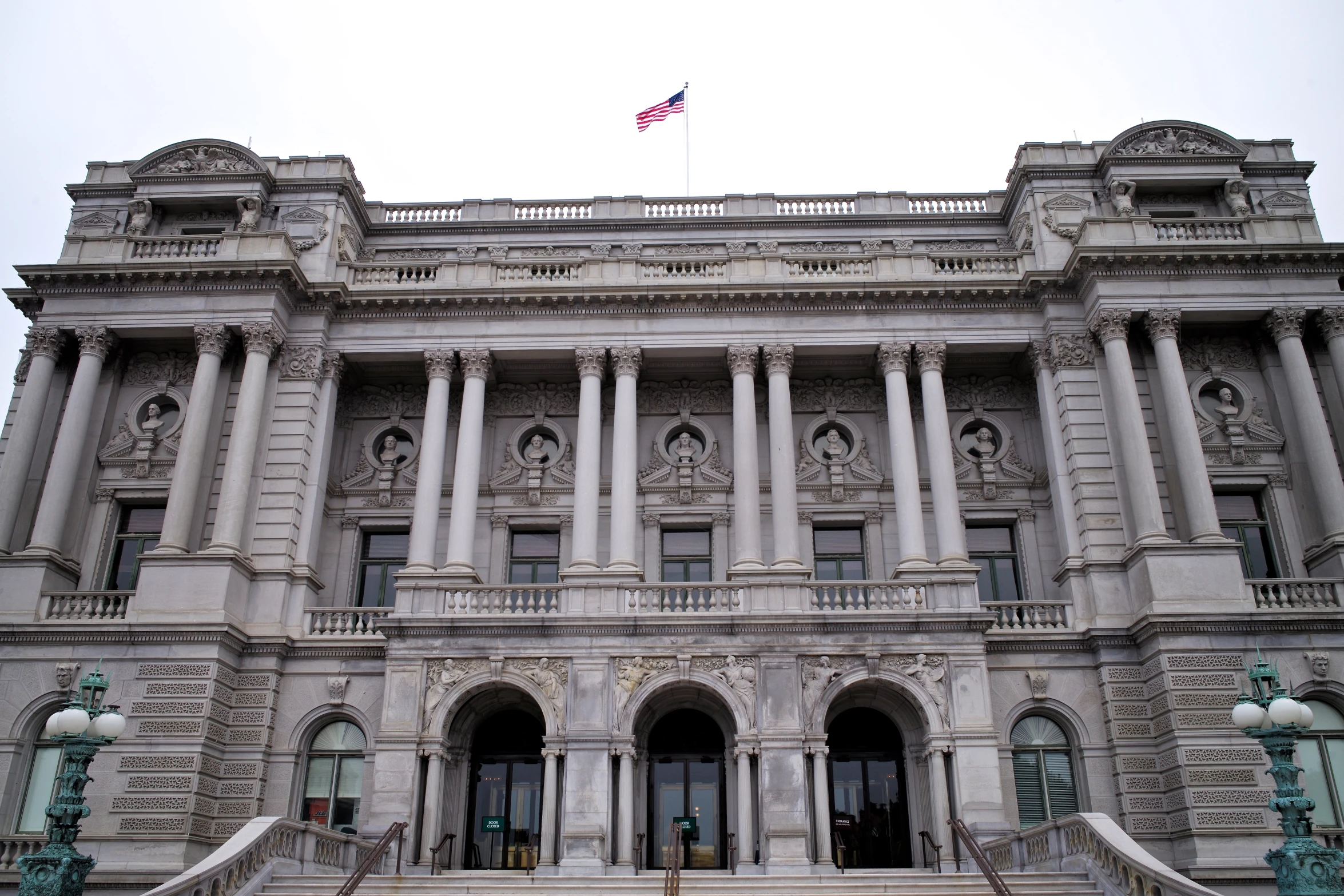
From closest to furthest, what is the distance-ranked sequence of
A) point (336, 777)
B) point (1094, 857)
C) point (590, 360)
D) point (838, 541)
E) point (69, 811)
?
point (69, 811) → point (1094, 857) → point (336, 777) → point (590, 360) → point (838, 541)

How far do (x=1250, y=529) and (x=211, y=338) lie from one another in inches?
1136

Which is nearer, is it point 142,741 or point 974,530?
point 142,741

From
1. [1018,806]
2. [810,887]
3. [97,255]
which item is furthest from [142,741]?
[1018,806]

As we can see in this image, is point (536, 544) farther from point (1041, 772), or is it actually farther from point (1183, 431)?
point (1183, 431)

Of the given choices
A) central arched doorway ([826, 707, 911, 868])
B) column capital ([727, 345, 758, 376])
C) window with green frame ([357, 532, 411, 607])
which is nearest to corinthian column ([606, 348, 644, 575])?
column capital ([727, 345, 758, 376])

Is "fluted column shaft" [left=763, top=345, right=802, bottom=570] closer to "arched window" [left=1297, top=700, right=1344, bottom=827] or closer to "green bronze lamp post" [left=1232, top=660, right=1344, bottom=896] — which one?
"arched window" [left=1297, top=700, right=1344, bottom=827]

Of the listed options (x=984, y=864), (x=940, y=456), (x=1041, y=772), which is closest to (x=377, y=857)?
(x=984, y=864)

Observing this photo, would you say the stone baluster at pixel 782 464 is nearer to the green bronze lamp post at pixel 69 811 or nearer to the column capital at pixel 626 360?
the column capital at pixel 626 360

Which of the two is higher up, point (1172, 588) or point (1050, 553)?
point (1050, 553)

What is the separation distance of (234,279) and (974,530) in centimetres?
2226

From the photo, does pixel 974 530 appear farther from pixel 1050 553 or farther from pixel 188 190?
pixel 188 190

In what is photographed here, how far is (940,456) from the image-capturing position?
29359 mm

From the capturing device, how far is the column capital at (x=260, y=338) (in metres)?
29.6

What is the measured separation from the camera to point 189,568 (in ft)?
87.6
